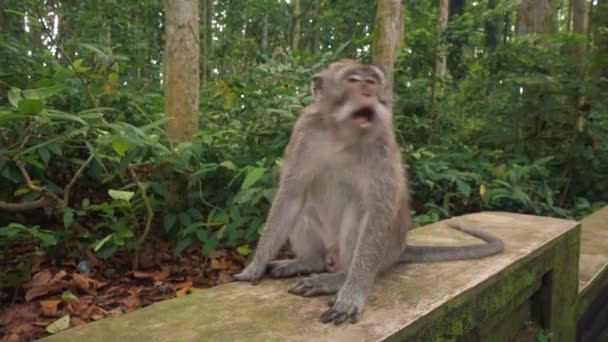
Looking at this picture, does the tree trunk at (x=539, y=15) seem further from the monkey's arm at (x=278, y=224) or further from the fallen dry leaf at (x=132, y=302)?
the fallen dry leaf at (x=132, y=302)

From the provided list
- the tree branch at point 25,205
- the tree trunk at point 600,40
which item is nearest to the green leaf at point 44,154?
the tree branch at point 25,205

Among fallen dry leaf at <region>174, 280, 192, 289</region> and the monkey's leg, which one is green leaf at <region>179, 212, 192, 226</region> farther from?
the monkey's leg

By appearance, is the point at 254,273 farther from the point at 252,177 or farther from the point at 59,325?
the point at 59,325

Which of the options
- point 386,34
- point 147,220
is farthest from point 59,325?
point 386,34

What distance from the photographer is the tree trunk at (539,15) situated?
680 centimetres

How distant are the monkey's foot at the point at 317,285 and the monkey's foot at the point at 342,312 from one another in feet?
0.69

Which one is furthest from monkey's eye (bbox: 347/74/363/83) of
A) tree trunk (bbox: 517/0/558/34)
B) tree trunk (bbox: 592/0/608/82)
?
tree trunk (bbox: 517/0/558/34)

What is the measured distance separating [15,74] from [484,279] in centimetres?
348

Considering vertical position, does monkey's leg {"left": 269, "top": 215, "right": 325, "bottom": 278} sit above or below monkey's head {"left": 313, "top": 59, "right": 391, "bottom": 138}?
below

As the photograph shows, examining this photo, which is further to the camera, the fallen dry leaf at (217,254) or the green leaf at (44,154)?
the fallen dry leaf at (217,254)

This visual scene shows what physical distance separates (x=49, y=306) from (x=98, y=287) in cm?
37

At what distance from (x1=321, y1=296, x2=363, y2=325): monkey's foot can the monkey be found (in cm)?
20

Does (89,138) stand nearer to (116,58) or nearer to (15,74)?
(116,58)

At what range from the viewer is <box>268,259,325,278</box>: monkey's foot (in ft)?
8.15
